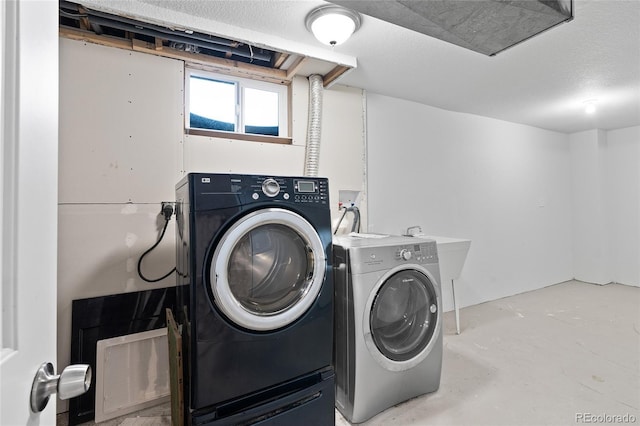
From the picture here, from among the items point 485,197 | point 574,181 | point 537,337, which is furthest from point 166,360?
point 574,181

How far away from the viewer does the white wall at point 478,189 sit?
9.84ft

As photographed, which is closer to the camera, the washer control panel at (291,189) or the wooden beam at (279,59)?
the washer control panel at (291,189)

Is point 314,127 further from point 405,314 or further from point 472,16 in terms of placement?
point 405,314

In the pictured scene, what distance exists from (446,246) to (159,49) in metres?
2.60

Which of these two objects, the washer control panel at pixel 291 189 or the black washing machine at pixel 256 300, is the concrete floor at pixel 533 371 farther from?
the washer control panel at pixel 291 189

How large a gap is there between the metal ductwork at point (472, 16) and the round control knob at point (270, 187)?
879 mm

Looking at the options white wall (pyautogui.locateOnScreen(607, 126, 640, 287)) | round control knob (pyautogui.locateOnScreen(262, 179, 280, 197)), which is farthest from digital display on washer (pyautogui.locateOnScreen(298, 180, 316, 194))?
white wall (pyautogui.locateOnScreen(607, 126, 640, 287))

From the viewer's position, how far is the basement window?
2.16 m

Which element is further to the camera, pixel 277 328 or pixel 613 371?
pixel 613 371

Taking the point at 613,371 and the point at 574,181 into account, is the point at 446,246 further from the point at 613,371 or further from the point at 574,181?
the point at 574,181

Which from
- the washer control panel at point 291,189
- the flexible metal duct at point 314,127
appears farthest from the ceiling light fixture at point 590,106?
the washer control panel at point 291,189

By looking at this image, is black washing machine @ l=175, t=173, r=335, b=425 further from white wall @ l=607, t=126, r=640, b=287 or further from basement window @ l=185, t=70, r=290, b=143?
white wall @ l=607, t=126, r=640, b=287

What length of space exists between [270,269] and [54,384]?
39.7 inches

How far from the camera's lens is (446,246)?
2607 mm
